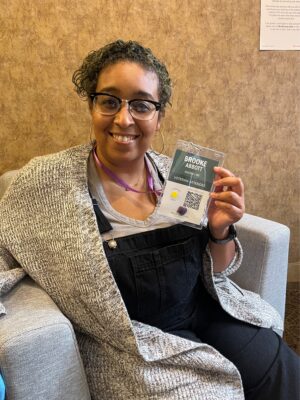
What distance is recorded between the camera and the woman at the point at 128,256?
3.21 feet

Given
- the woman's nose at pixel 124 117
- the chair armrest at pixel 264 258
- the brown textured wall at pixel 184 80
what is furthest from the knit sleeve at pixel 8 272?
the chair armrest at pixel 264 258

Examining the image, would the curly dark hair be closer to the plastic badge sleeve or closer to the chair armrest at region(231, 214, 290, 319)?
the plastic badge sleeve

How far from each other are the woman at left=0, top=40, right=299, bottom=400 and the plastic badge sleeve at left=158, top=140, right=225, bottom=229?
1.3 inches

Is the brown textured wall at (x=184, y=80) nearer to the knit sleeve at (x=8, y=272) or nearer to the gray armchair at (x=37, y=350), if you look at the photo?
the knit sleeve at (x=8, y=272)

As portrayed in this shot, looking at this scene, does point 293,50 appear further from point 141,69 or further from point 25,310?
point 25,310

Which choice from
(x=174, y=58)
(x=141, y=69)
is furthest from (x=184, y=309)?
(x=174, y=58)

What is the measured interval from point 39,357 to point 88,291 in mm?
192

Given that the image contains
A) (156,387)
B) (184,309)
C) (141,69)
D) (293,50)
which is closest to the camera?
(156,387)

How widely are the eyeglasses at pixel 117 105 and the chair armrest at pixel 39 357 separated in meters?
0.51

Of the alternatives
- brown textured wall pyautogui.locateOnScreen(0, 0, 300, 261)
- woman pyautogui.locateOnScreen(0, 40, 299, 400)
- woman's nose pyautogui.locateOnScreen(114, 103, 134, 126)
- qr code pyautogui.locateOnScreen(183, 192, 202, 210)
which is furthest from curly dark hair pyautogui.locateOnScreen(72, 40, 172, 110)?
brown textured wall pyautogui.locateOnScreen(0, 0, 300, 261)

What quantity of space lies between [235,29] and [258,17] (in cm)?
12

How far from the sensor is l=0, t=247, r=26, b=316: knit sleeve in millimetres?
1024

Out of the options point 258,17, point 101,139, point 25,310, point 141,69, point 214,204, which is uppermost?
point 258,17

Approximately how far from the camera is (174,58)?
1.68 m
